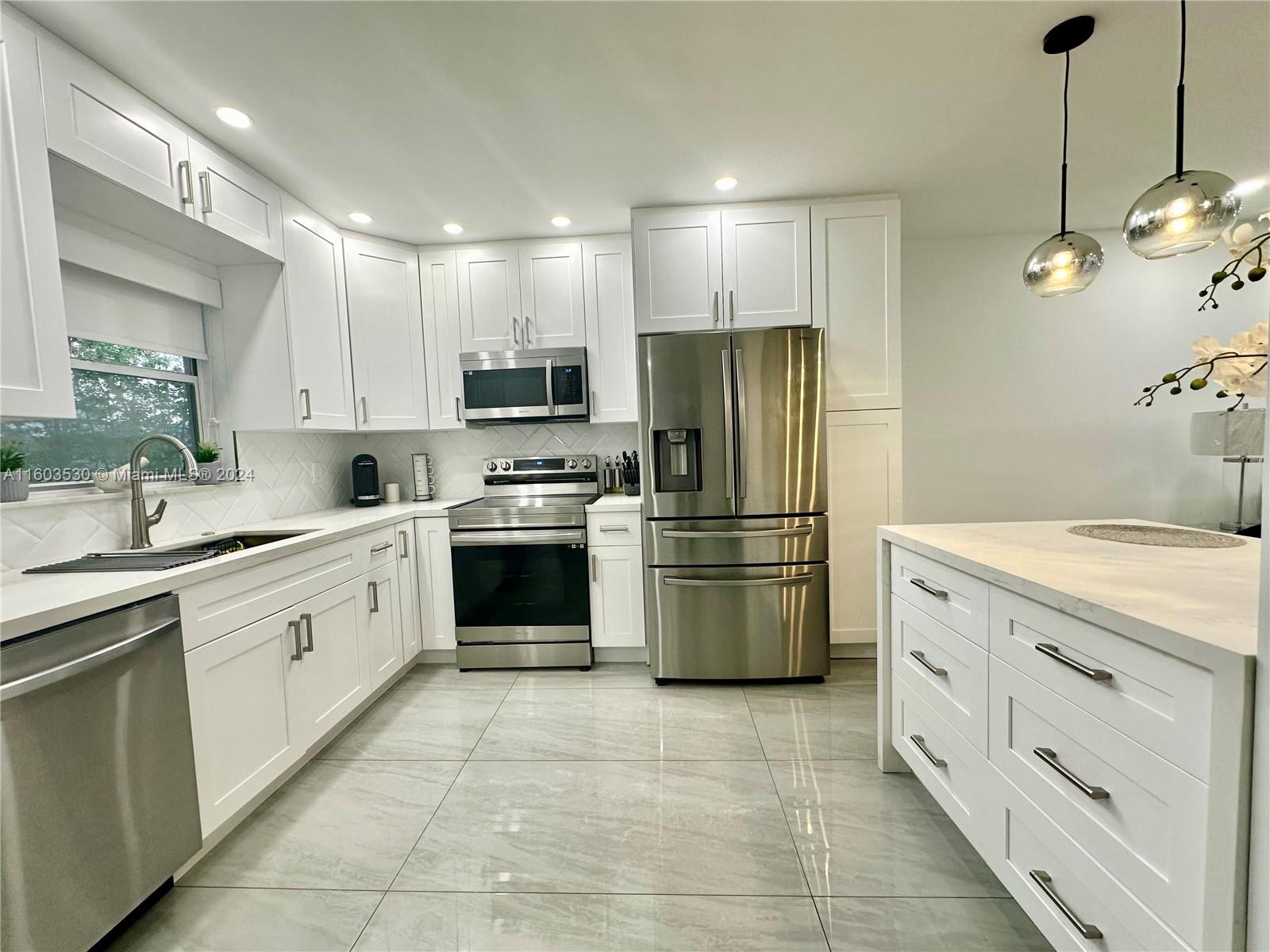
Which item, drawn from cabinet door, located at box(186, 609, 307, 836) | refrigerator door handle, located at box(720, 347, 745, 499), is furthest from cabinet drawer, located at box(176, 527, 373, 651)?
refrigerator door handle, located at box(720, 347, 745, 499)

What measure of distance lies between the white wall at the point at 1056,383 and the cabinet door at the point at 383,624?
3496mm

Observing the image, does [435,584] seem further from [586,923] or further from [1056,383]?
[1056,383]

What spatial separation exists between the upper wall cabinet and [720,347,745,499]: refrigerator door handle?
0.36 meters

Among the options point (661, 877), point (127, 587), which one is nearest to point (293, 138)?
point (127, 587)

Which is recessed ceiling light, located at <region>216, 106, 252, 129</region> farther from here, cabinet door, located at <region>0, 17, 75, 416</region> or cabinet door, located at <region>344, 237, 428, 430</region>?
cabinet door, located at <region>344, 237, 428, 430</region>

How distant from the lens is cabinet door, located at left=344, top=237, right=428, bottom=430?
3049 millimetres

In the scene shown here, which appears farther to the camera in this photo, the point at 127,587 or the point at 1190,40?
the point at 1190,40

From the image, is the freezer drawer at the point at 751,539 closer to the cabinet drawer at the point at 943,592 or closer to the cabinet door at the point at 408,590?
the cabinet drawer at the point at 943,592

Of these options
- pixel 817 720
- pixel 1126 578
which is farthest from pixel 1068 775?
pixel 817 720

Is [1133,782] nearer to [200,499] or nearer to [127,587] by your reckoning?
[127,587]

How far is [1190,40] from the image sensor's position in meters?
1.73

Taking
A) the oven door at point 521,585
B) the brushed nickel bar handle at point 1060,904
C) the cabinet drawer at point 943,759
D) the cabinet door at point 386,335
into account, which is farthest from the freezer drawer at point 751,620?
the cabinet door at point 386,335

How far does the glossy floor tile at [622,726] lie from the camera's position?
2146 millimetres

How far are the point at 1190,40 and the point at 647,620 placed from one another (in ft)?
9.97
